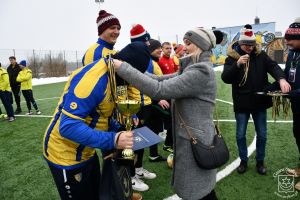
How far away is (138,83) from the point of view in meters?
2.07

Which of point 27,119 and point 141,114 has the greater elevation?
point 141,114

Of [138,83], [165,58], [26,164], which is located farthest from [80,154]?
[165,58]

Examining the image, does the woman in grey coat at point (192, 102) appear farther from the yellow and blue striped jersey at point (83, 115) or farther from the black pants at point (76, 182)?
the black pants at point (76, 182)

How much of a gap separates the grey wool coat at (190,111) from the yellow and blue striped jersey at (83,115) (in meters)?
0.35

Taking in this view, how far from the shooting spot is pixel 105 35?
142 inches

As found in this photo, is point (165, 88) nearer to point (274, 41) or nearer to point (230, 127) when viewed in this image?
point (230, 127)

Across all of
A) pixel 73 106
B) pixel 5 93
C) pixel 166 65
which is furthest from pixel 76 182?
pixel 5 93

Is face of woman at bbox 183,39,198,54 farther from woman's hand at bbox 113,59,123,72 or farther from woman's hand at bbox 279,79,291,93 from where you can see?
woman's hand at bbox 279,79,291,93

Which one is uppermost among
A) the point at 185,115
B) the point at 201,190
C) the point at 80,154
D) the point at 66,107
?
the point at 66,107

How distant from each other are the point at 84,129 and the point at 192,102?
3.28 feet

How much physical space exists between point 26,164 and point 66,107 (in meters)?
4.34

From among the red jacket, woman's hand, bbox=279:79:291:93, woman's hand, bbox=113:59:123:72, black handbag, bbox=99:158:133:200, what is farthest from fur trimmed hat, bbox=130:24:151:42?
black handbag, bbox=99:158:133:200

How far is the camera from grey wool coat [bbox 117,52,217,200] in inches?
87.2

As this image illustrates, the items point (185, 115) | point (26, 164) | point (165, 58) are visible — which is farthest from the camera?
point (165, 58)
